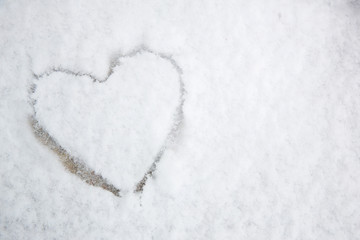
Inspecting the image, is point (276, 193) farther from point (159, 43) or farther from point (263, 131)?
point (159, 43)

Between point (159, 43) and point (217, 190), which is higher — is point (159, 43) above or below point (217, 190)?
above

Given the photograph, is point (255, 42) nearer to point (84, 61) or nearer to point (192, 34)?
point (192, 34)

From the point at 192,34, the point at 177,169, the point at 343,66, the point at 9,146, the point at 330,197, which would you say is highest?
the point at 343,66

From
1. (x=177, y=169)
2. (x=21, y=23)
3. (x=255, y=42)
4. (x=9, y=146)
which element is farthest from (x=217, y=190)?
(x=21, y=23)
